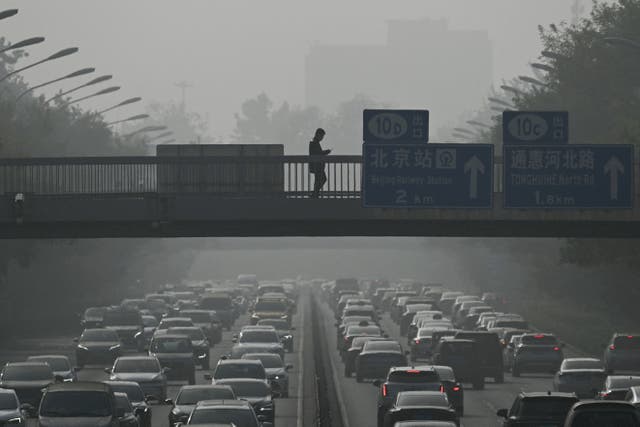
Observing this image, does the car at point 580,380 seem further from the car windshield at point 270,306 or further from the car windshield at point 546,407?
the car windshield at point 270,306

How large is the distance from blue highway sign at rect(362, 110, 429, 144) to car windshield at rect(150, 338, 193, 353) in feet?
59.8

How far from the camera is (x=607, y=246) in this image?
75688 mm

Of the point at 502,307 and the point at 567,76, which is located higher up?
the point at 567,76

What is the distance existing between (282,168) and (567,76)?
213 feet

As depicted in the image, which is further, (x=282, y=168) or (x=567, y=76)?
(x=567, y=76)

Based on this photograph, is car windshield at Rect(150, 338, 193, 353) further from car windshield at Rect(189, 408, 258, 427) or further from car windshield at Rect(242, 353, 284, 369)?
car windshield at Rect(189, 408, 258, 427)

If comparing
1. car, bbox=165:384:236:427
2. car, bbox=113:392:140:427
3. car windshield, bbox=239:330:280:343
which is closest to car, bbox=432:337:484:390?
car windshield, bbox=239:330:280:343

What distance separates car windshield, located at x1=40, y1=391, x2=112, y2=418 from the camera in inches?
1505

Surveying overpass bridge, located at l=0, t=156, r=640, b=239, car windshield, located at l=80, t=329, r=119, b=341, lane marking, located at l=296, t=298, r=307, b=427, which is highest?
overpass bridge, located at l=0, t=156, r=640, b=239

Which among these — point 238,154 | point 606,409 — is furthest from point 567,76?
point 606,409

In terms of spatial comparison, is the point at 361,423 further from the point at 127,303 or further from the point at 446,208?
the point at 127,303

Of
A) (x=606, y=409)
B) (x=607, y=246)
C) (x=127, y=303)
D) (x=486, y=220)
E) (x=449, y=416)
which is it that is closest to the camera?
(x=606, y=409)

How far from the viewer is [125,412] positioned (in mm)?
40312

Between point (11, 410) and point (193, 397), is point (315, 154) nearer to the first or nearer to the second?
point (193, 397)
